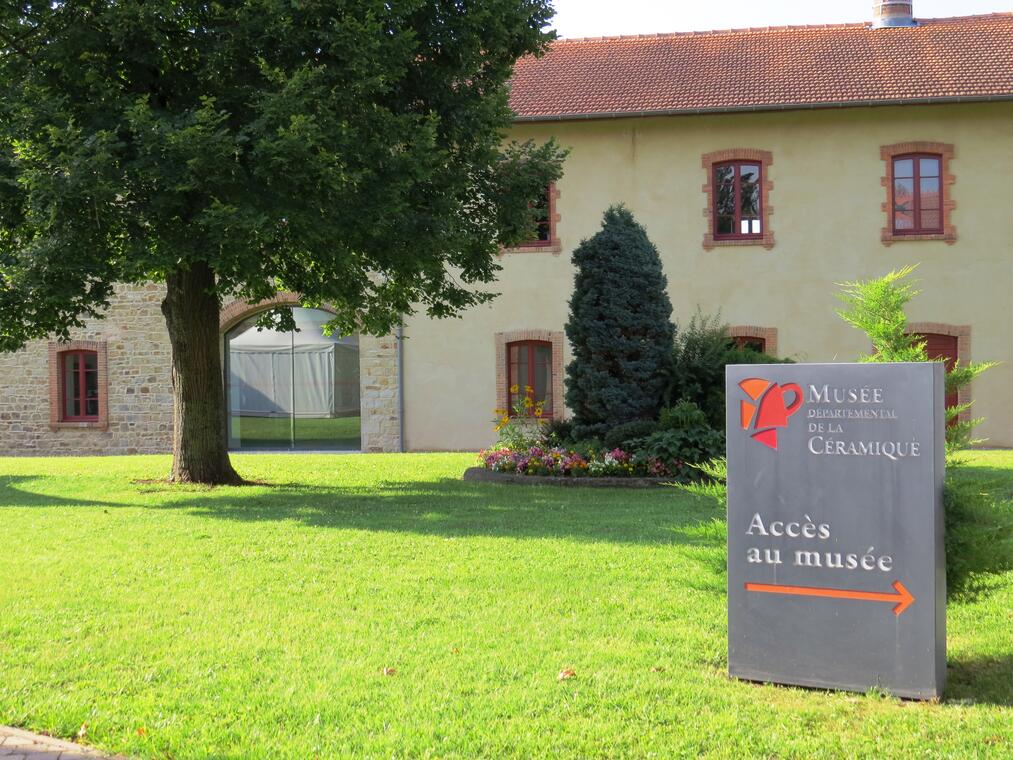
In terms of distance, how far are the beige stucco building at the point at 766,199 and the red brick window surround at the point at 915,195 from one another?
0.12 feet

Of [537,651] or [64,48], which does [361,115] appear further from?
[537,651]

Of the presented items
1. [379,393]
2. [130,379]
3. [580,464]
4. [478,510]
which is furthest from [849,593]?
[130,379]

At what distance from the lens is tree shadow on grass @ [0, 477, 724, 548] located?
971 centimetres

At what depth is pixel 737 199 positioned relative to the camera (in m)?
20.9

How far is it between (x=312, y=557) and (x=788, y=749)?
481 centimetres

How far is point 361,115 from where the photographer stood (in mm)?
12141

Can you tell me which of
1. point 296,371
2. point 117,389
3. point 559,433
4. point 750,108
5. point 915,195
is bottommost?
point 559,433

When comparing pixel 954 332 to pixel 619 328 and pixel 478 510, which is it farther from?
pixel 478 510

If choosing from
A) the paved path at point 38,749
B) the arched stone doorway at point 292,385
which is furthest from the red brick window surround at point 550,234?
the paved path at point 38,749

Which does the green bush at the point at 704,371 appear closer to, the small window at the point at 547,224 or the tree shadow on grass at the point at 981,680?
the small window at the point at 547,224

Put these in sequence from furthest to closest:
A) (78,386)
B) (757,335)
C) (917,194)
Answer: (78,386), (757,335), (917,194)

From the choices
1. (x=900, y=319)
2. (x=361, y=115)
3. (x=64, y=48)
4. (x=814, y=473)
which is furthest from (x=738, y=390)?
(x=64, y=48)

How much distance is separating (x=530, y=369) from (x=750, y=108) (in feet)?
20.7

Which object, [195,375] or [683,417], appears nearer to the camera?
[683,417]
